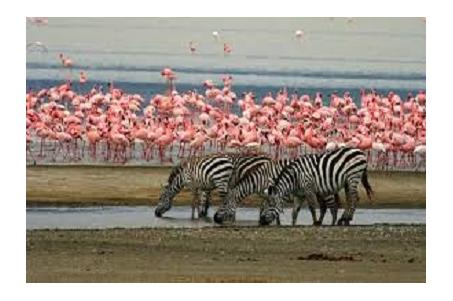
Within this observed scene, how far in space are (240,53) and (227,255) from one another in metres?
1.22

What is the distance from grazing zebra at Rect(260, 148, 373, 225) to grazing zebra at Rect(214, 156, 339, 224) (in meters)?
0.04

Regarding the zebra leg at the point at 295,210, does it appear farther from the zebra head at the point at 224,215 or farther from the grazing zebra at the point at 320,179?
the zebra head at the point at 224,215

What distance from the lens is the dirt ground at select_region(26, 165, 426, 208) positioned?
923 cm

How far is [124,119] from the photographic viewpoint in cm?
942

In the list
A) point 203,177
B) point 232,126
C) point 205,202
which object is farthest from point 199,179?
point 232,126

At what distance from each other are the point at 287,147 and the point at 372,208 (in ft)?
2.10

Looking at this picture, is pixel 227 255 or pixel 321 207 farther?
pixel 321 207

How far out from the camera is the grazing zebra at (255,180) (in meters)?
9.36

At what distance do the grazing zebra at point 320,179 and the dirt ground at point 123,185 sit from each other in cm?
8

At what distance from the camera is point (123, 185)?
9.31 metres

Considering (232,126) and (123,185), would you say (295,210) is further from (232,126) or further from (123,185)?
(123,185)

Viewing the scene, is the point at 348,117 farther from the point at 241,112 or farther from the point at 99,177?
the point at 99,177

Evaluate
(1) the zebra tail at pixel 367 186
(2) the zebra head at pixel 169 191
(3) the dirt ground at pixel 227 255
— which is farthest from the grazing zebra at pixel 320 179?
(2) the zebra head at pixel 169 191

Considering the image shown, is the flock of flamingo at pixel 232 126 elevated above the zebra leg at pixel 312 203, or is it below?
above
